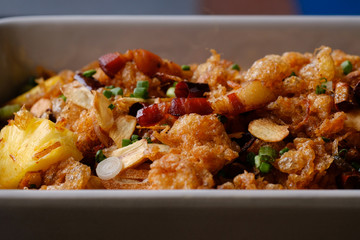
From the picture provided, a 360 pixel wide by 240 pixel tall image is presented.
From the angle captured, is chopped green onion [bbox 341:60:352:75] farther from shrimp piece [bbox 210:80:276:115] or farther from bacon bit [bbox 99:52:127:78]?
bacon bit [bbox 99:52:127:78]

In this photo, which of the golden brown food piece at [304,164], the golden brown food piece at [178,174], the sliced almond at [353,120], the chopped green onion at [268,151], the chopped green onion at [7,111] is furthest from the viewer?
the chopped green onion at [7,111]

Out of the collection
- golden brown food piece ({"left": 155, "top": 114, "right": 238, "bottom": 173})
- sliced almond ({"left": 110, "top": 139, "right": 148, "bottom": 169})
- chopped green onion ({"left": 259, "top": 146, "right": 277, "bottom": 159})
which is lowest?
sliced almond ({"left": 110, "top": 139, "right": 148, "bottom": 169})

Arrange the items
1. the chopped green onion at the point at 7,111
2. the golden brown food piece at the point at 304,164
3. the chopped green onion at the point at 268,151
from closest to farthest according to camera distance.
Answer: the golden brown food piece at the point at 304,164
the chopped green onion at the point at 268,151
the chopped green onion at the point at 7,111

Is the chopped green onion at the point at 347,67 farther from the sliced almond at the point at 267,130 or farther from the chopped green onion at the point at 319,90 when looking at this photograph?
the sliced almond at the point at 267,130

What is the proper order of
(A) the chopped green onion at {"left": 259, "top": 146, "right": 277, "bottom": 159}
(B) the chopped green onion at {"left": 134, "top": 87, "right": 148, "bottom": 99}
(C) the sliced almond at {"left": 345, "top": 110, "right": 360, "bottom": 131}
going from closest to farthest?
(A) the chopped green onion at {"left": 259, "top": 146, "right": 277, "bottom": 159} → (C) the sliced almond at {"left": 345, "top": 110, "right": 360, "bottom": 131} → (B) the chopped green onion at {"left": 134, "top": 87, "right": 148, "bottom": 99}

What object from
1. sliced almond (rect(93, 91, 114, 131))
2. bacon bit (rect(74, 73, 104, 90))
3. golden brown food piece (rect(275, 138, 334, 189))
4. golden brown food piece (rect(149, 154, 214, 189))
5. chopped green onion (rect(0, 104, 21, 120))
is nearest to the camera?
golden brown food piece (rect(149, 154, 214, 189))

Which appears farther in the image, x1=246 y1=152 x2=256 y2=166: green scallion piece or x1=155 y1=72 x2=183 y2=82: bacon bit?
x1=155 y1=72 x2=183 y2=82: bacon bit
